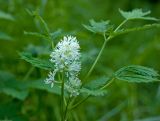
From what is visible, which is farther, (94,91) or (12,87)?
(12,87)

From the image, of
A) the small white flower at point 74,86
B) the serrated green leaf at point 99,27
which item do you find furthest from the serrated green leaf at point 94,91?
the serrated green leaf at point 99,27

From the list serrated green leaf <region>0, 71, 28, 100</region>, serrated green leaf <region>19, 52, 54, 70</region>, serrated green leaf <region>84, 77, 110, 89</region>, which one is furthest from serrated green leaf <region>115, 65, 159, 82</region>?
serrated green leaf <region>0, 71, 28, 100</region>

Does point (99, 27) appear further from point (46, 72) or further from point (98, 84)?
point (46, 72)

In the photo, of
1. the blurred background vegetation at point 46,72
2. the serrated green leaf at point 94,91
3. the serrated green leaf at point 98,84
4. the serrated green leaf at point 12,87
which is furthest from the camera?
the blurred background vegetation at point 46,72

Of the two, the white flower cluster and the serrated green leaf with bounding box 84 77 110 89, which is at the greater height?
the white flower cluster

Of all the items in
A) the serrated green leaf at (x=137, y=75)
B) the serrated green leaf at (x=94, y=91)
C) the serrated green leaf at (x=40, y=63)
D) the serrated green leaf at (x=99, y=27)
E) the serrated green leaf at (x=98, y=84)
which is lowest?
the serrated green leaf at (x=94, y=91)

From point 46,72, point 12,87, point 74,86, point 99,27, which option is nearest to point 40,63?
point 74,86

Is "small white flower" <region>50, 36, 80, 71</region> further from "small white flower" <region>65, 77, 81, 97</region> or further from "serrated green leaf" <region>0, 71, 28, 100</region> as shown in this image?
"serrated green leaf" <region>0, 71, 28, 100</region>

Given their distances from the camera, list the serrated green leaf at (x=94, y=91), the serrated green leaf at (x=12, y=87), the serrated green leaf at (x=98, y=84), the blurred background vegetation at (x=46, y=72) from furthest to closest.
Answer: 1. the blurred background vegetation at (x=46, y=72)
2. the serrated green leaf at (x=12, y=87)
3. the serrated green leaf at (x=98, y=84)
4. the serrated green leaf at (x=94, y=91)

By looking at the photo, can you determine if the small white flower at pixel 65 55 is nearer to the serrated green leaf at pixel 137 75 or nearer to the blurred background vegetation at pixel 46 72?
the serrated green leaf at pixel 137 75
